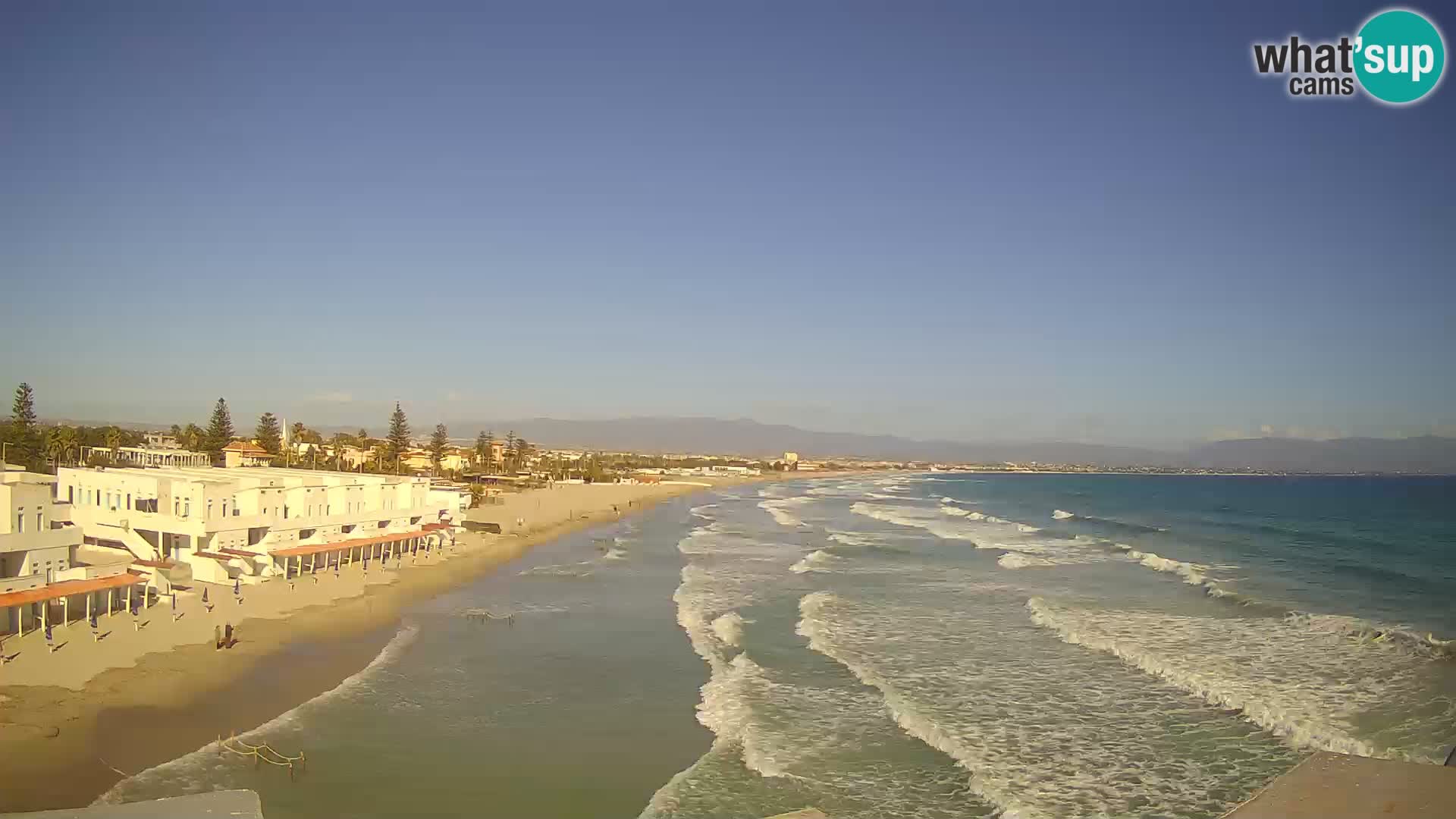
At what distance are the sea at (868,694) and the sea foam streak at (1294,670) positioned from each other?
0.08 meters

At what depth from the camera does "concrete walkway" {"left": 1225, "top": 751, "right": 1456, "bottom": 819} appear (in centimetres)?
687

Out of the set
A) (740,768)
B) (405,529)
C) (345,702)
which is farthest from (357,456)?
(740,768)

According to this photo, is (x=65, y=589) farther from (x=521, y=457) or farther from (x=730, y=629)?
(x=521, y=457)

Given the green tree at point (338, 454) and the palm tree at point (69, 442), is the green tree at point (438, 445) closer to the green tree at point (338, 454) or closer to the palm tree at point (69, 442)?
→ the green tree at point (338, 454)

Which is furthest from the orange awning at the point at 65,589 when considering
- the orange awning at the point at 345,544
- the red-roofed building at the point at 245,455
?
the red-roofed building at the point at 245,455

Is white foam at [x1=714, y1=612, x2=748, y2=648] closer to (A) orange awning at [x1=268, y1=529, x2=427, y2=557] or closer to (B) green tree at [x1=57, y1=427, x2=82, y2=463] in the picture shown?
(A) orange awning at [x1=268, y1=529, x2=427, y2=557]

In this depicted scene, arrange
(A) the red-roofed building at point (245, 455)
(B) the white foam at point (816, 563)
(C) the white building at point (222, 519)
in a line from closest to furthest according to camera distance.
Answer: (C) the white building at point (222, 519) → (B) the white foam at point (816, 563) → (A) the red-roofed building at point (245, 455)

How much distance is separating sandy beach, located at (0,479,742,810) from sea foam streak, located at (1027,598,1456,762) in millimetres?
16999

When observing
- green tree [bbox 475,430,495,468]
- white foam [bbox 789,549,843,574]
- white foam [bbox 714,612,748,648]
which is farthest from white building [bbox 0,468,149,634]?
green tree [bbox 475,430,495,468]

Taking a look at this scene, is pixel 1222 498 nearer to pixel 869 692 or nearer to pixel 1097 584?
pixel 1097 584

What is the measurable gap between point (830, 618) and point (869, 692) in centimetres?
641

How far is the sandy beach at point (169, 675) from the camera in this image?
12352 millimetres

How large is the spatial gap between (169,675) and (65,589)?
4502 mm

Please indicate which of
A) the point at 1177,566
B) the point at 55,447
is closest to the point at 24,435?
the point at 55,447
